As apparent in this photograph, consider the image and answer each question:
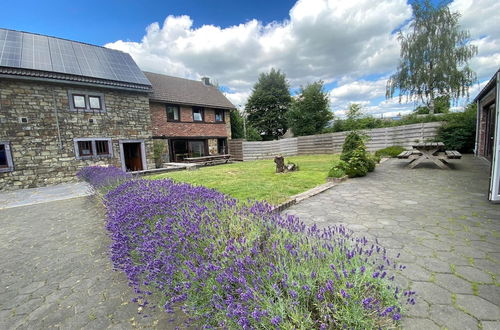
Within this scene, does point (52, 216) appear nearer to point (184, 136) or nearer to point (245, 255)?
point (245, 255)

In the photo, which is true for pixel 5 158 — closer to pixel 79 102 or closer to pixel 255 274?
pixel 79 102

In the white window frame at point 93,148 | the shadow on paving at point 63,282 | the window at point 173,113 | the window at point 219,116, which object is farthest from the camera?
the window at point 219,116

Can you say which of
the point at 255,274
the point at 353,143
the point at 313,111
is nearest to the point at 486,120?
the point at 353,143

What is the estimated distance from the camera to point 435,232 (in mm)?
2934

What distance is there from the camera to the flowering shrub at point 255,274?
3.51 ft

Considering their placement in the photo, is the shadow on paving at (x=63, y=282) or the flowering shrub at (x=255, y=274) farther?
the shadow on paving at (x=63, y=282)

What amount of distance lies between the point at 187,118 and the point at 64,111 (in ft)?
23.3

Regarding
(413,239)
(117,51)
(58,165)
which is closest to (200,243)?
(413,239)

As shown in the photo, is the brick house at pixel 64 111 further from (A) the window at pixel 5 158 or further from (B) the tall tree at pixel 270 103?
(B) the tall tree at pixel 270 103

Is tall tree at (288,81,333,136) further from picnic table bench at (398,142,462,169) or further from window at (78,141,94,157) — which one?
window at (78,141,94,157)

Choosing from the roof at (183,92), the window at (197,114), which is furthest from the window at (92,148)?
the window at (197,114)

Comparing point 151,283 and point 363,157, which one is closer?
point 151,283

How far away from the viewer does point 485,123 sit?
920 centimetres

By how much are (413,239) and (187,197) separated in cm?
309
